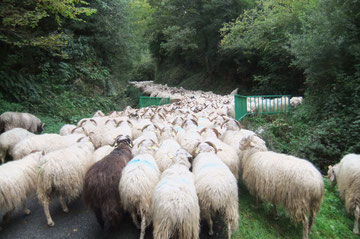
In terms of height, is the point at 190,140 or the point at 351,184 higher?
the point at 190,140

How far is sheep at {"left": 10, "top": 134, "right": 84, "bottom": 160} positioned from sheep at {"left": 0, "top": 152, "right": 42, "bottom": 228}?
1027mm

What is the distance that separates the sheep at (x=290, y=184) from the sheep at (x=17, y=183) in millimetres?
3819

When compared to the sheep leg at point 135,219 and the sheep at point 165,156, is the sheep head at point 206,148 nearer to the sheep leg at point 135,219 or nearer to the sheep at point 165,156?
the sheep at point 165,156

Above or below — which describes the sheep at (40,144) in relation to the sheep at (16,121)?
below

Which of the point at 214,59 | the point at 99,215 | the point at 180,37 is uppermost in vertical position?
the point at 180,37

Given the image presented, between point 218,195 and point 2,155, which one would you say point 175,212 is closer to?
point 218,195

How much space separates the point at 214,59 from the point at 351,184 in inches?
743

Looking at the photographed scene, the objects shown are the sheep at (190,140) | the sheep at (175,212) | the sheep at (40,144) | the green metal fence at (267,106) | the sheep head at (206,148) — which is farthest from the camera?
the green metal fence at (267,106)

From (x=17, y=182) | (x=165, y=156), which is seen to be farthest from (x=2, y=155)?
(x=165, y=156)

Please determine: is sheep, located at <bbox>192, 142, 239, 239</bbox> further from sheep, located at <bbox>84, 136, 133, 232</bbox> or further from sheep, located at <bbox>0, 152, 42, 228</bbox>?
sheep, located at <bbox>0, 152, 42, 228</bbox>

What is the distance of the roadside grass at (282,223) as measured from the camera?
3.19 metres

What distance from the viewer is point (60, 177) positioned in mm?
3352

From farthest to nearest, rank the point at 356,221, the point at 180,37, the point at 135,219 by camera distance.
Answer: the point at 180,37
the point at 356,221
the point at 135,219

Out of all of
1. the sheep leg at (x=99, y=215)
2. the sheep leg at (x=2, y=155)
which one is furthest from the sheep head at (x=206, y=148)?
the sheep leg at (x=2, y=155)
